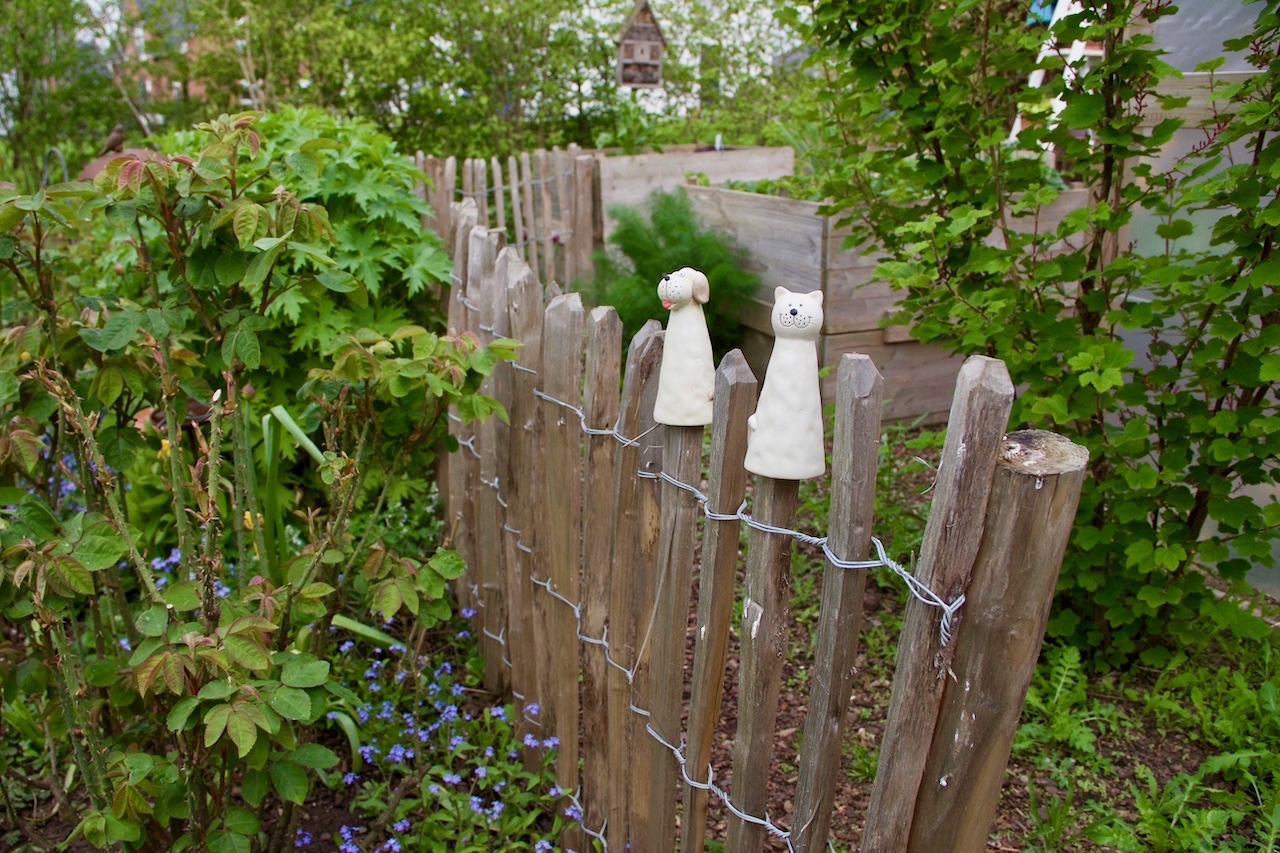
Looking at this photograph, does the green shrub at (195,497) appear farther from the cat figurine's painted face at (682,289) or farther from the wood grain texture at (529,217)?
the wood grain texture at (529,217)

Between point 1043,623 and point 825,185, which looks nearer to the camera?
point 1043,623

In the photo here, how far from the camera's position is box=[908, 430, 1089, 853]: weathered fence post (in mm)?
1161

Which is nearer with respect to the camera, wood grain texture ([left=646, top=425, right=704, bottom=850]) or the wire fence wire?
the wire fence wire

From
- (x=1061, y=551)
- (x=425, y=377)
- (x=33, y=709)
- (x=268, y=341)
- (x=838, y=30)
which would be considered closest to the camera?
(x=1061, y=551)

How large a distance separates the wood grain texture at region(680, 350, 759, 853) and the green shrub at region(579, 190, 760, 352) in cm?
362

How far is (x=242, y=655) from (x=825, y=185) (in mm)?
2265

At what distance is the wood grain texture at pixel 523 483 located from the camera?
96.2 inches

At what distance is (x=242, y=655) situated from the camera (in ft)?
5.65

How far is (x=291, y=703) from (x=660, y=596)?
2.38 feet

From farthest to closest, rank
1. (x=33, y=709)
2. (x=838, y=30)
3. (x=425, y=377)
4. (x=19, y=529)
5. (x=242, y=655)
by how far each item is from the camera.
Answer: (x=33, y=709), (x=838, y=30), (x=425, y=377), (x=19, y=529), (x=242, y=655)

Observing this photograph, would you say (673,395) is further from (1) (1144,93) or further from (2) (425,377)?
(1) (1144,93)

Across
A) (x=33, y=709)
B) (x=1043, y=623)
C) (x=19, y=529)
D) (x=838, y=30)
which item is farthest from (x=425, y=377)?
(x=33, y=709)

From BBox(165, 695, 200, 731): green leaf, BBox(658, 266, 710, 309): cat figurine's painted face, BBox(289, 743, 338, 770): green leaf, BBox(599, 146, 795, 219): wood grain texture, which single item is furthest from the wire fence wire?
BBox(599, 146, 795, 219): wood grain texture

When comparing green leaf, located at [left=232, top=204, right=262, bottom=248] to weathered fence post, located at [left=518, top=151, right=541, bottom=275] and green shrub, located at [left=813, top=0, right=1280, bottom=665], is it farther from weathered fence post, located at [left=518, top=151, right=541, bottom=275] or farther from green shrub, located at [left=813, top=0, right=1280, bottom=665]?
weathered fence post, located at [left=518, top=151, right=541, bottom=275]
